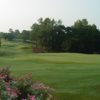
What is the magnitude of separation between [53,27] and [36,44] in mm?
5358

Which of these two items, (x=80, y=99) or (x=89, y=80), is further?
(x=89, y=80)

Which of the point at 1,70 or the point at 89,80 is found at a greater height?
the point at 1,70

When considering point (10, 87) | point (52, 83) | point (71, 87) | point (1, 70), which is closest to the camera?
point (10, 87)

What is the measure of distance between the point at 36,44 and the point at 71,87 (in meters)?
65.3

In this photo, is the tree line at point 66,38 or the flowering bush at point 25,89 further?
the tree line at point 66,38

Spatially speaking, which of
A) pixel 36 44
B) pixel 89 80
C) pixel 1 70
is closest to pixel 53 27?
pixel 36 44

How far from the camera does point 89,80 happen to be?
16.9m

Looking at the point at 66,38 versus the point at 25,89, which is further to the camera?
the point at 66,38

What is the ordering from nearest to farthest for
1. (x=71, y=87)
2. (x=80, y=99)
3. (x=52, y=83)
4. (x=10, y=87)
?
1. (x=10, y=87)
2. (x=80, y=99)
3. (x=71, y=87)
4. (x=52, y=83)

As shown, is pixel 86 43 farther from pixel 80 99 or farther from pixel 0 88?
pixel 0 88

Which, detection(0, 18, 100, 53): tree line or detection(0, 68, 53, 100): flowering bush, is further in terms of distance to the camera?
detection(0, 18, 100, 53): tree line

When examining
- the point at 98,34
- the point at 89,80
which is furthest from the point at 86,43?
the point at 89,80

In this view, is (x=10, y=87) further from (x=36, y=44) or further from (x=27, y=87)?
(x=36, y=44)

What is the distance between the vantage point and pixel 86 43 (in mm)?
76312
